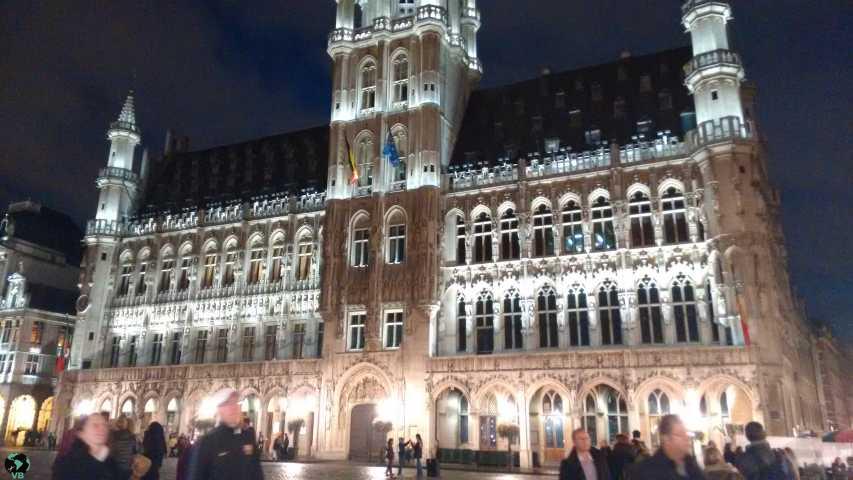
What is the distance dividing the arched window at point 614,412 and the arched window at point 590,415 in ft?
1.99

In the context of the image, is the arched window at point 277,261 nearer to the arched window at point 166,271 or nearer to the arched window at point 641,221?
the arched window at point 166,271

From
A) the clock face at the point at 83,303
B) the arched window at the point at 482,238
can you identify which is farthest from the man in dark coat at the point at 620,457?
the clock face at the point at 83,303

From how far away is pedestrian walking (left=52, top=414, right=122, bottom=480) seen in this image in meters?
6.75

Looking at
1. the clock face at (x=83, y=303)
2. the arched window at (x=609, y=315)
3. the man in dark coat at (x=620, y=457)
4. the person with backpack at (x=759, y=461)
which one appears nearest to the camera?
the person with backpack at (x=759, y=461)

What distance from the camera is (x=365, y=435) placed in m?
37.6

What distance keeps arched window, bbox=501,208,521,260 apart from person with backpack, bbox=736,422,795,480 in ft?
96.0

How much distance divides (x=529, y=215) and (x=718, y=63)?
12359 millimetres

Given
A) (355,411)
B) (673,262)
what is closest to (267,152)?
(355,411)

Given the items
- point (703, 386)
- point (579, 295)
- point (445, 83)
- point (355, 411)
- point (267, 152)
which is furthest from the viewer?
point (267, 152)

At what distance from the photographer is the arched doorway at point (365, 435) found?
37116mm

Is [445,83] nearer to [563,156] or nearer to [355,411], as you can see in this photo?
[563,156]

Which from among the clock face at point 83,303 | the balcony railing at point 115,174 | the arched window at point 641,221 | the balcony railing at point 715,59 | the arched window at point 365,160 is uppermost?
the balcony railing at point 115,174

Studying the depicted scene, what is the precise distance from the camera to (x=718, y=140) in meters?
33.3

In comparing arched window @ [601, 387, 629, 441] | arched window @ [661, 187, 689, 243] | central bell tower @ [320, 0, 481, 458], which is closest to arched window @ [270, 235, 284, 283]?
central bell tower @ [320, 0, 481, 458]
